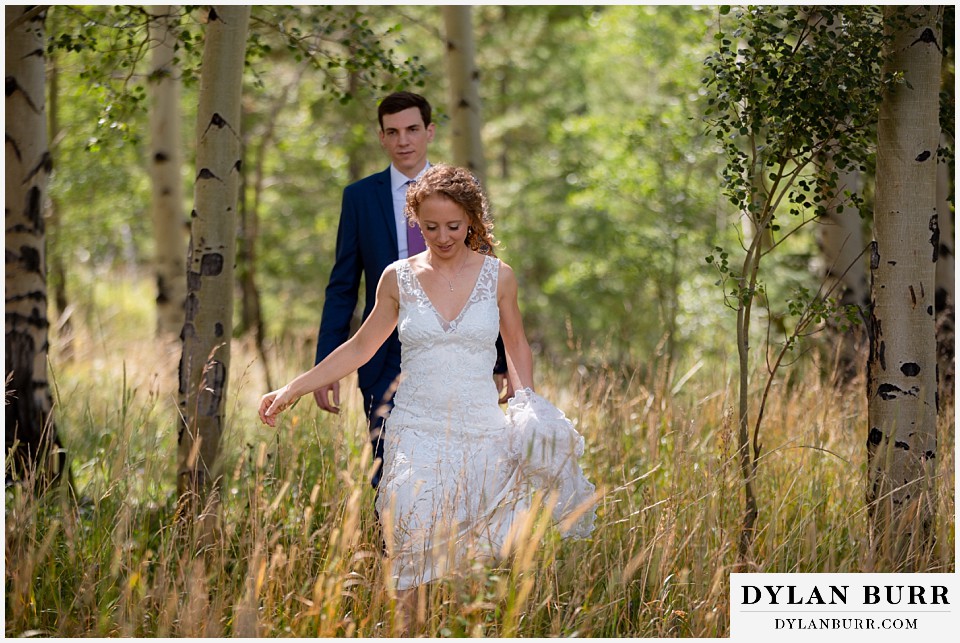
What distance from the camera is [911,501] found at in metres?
3.68

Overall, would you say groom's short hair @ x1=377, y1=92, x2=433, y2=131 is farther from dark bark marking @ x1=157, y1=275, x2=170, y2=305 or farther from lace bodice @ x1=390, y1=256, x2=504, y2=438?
dark bark marking @ x1=157, y1=275, x2=170, y2=305

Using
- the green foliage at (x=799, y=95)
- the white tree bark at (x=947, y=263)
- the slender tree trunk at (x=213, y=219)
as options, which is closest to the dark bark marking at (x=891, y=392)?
the green foliage at (x=799, y=95)

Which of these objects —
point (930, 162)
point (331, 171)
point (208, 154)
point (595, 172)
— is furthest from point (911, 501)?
point (331, 171)

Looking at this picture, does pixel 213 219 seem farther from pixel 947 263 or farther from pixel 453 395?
pixel 947 263

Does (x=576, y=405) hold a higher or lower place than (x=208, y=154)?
lower

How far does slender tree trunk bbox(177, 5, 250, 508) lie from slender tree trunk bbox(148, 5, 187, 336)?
451cm

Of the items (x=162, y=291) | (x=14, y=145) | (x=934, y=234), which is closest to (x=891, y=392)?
(x=934, y=234)

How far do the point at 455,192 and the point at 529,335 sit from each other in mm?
10392

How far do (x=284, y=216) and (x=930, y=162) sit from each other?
36.4ft

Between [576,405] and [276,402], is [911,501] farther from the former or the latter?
[276,402]

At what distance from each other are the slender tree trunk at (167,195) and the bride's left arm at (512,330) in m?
5.71

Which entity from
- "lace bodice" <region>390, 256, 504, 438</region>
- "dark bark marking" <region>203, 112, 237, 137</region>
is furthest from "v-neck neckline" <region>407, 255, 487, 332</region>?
"dark bark marking" <region>203, 112, 237, 137</region>

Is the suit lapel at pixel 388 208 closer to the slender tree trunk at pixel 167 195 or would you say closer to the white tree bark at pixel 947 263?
the white tree bark at pixel 947 263

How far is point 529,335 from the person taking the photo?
45.0ft
